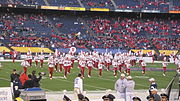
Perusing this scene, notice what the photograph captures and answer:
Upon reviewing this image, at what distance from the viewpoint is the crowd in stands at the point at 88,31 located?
168ft

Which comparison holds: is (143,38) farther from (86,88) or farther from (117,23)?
(86,88)

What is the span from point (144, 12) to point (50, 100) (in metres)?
44.7

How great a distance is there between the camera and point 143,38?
57.5 metres

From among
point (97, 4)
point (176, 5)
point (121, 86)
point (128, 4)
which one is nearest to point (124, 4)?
point (128, 4)

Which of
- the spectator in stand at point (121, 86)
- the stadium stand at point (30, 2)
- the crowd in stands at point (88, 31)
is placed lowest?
Answer: the spectator in stand at point (121, 86)

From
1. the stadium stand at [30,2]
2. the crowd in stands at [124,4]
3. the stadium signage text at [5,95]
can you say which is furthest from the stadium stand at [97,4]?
the stadium signage text at [5,95]

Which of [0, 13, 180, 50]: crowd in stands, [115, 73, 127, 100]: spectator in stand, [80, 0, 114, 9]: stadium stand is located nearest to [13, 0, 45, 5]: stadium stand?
[0, 13, 180, 50]: crowd in stands

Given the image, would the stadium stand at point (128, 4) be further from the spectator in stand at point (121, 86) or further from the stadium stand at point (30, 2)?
the spectator in stand at point (121, 86)

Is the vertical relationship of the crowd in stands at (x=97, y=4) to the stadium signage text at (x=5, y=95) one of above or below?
above

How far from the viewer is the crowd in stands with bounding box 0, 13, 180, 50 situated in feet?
168

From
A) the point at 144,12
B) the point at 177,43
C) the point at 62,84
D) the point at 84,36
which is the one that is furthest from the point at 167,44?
the point at 62,84

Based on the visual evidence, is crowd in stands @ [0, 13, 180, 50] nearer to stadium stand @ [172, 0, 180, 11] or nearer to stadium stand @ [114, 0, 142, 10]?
stadium stand @ [114, 0, 142, 10]

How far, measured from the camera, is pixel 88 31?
186 feet

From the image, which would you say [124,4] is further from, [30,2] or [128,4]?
[30,2]
